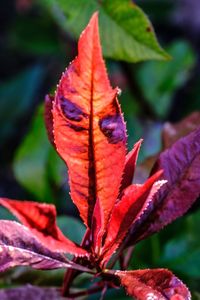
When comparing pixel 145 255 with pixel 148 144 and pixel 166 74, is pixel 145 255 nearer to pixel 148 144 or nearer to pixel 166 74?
pixel 148 144

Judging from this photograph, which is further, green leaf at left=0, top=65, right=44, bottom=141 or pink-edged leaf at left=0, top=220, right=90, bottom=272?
green leaf at left=0, top=65, right=44, bottom=141

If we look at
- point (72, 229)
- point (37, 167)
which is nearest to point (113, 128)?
point (72, 229)

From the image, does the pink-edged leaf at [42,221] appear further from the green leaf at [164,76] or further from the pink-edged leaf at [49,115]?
the green leaf at [164,76]

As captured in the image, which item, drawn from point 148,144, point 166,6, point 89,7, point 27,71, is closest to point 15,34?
point 27,71

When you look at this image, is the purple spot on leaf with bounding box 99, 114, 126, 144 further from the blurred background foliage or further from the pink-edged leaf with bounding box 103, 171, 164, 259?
the blurred background foliage

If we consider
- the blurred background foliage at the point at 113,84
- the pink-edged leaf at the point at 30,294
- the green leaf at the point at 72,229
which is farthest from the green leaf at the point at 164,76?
the pink-edged leaf at the point at 30,294

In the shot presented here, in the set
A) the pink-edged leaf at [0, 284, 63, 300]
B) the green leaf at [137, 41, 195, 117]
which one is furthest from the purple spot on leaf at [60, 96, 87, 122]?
the green leaf at [137, 41, 195, 117]
